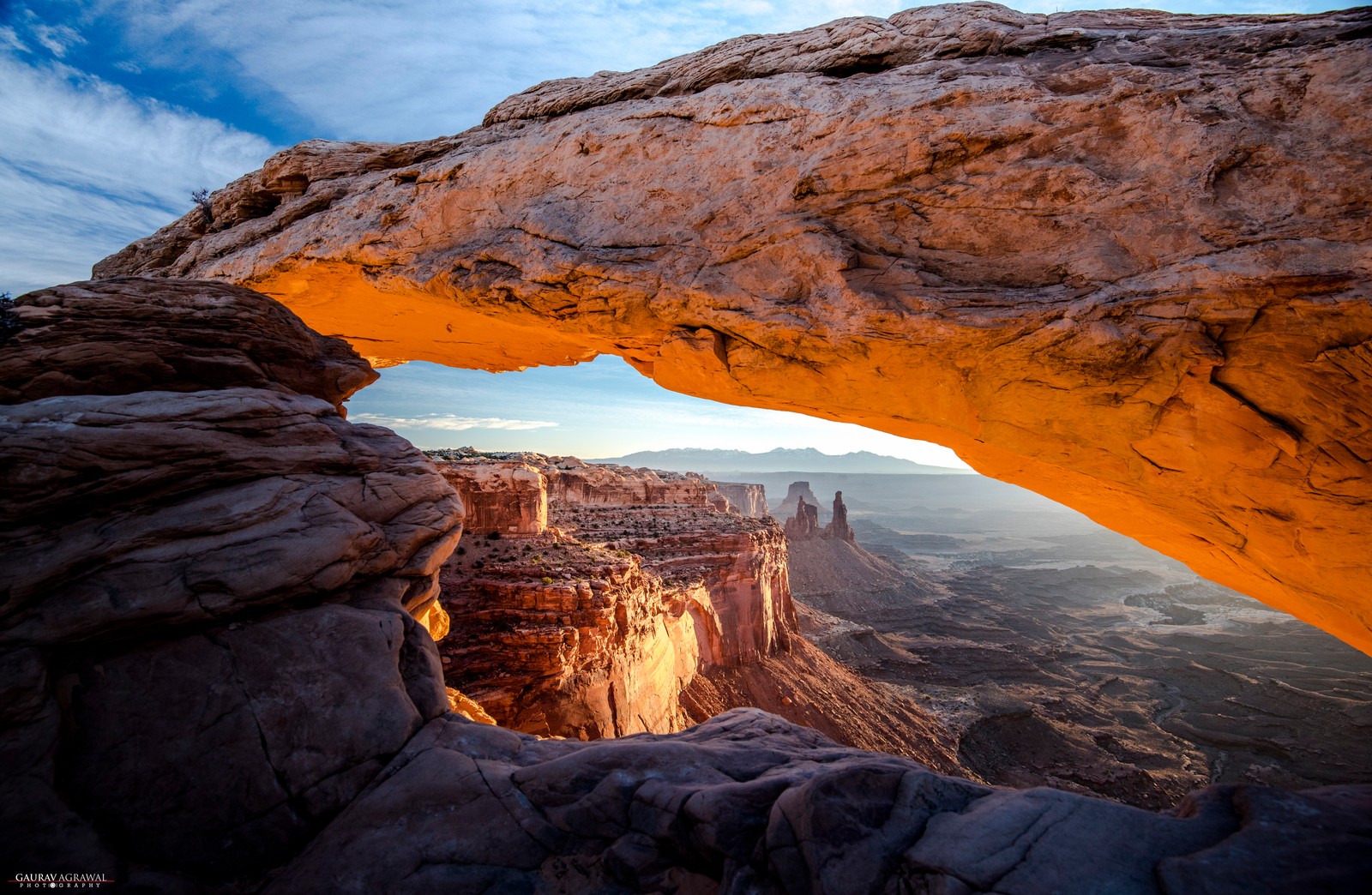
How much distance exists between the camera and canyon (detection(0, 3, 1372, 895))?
4.38 meters

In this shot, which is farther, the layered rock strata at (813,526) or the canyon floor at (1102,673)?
the layered rock strata at (813,526)

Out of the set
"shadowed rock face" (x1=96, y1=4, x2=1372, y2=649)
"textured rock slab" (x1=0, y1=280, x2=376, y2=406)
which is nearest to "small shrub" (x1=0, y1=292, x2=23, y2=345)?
"textured rock slab" (x1=0, y1=280, x2=376, y2=406)

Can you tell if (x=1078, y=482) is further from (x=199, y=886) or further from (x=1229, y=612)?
(x=1229, y=612)

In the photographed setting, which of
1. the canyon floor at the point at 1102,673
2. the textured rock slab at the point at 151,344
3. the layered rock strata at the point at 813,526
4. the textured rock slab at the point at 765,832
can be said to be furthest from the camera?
the layered rock strata at the point at 813,526

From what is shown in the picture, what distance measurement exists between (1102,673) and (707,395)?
1822 inches

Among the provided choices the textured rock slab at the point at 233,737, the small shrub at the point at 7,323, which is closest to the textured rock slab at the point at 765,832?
the textured rock slab at the point at 233,737

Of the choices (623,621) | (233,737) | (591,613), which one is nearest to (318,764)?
(233,737)

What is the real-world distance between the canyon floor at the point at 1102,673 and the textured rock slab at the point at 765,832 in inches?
1025

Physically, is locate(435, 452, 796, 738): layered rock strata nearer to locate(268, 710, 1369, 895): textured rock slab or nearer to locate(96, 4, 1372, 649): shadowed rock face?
locate(96, 4, 1372, 649): shadowed rock face

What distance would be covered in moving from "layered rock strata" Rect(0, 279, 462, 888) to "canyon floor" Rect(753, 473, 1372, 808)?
2867 cm

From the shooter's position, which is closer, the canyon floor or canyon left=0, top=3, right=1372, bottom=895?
canyon left=0, top=3, right=1372, bottom=895

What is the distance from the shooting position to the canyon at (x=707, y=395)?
438 centimetres

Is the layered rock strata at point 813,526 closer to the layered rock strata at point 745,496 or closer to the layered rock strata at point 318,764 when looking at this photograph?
the layered rock strata at point 745,496

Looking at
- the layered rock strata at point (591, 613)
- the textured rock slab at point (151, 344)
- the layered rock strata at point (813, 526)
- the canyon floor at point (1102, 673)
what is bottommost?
the canyon floor at point (1102, 673)
